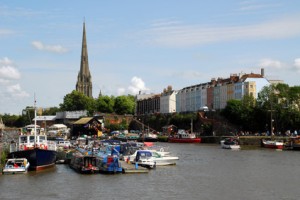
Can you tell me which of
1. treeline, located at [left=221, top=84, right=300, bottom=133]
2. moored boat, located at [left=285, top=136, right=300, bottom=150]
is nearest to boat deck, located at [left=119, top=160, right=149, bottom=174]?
moored boat, located at [left=285, top=136, right=300, bottom=150]

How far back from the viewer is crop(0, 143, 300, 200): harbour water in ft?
142

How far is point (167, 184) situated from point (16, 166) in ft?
47.7

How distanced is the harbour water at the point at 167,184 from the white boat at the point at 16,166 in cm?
112

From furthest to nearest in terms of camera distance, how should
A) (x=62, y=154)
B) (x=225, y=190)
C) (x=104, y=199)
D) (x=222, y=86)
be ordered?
(x=222, y=86) → (x=62, y=154) → (x=225, y=190) → (x=104, y=199)

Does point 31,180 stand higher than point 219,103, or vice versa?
point 219,103

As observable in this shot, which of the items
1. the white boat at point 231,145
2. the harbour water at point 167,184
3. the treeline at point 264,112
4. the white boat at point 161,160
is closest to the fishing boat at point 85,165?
the harbour water at point 167,184

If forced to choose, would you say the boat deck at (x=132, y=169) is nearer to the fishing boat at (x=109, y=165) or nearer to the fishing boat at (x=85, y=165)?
the fishing boat at (x=109, y=165)

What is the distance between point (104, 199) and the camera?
41.6 m

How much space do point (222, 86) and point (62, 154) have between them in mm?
95993

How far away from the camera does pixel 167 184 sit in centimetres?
4944

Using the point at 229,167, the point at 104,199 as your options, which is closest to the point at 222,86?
the point at 229,167

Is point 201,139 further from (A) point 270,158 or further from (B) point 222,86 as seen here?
(A) point 270,158

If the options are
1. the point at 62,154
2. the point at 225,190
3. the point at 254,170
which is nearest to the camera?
the point at 225,190

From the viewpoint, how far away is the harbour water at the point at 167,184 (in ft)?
142
